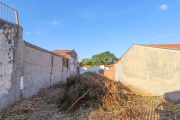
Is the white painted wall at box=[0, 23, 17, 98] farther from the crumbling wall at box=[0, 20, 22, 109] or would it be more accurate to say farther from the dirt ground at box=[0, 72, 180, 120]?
the dirt ground at box=[0, 72, 180, 120]

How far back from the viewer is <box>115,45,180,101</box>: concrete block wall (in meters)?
8.30

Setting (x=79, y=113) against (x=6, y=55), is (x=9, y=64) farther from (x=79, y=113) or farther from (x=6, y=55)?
(x=79, y=113)

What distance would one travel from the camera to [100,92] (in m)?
6.50

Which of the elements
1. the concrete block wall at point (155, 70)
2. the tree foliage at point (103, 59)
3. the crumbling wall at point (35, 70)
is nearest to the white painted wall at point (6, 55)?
the crumbling wall at point (35, 70)

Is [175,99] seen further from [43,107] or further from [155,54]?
[43,107]

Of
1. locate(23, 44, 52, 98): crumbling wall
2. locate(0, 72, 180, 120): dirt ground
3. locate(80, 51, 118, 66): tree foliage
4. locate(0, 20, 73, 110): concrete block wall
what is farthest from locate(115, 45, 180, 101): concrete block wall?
locate(80, 51, 118, 66): tree foliage

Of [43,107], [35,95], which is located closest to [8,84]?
[43,107]

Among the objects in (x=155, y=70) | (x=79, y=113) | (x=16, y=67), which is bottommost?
(x=79, y=113)

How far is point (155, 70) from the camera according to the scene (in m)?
9.77

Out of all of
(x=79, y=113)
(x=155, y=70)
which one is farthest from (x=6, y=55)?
(x=155, y=70)

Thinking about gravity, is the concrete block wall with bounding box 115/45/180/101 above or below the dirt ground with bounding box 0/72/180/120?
above

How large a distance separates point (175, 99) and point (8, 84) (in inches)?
338

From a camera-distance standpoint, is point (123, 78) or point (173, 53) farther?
point (123, 78)

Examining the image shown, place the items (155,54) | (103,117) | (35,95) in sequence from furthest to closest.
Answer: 1. (155,54)
2. (35,95)
3. (103,117)
